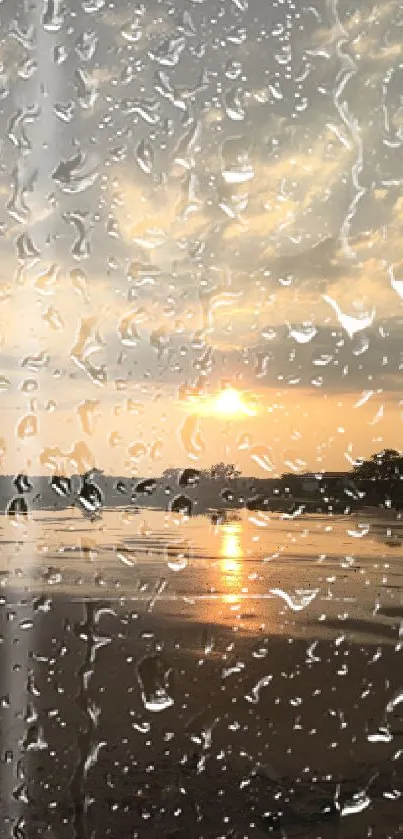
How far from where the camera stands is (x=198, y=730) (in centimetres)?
125

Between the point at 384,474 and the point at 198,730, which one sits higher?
the point at 384,474

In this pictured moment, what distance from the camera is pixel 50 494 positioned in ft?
4.45

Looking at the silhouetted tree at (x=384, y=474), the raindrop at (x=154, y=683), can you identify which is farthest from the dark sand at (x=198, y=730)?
the silhouetted tree at (x=384, y=474)

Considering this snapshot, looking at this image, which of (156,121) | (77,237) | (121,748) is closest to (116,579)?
(121,748)

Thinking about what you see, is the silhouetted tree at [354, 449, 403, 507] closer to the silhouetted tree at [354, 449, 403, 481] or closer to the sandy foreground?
the silhouetted tree at [354, 449, 403, 481]

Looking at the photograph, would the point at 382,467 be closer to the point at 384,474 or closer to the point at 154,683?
the point at 384,474

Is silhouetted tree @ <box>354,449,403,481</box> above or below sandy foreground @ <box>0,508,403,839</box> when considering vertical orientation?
above

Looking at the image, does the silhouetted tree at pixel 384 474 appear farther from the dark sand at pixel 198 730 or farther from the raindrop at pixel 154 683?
the raindrop at pixel 154 683

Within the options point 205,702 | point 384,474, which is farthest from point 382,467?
point 205,702

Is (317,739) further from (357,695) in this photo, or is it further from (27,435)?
(27,435)

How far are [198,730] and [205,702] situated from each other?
0.20 ft

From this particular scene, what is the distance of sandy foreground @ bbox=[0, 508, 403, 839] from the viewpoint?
3.74ft

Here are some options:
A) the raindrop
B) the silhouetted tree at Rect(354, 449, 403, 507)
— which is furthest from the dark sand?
the silhouetted tree at Rect(354, 449, 403, 507)

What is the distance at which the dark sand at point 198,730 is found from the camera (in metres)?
1.13
